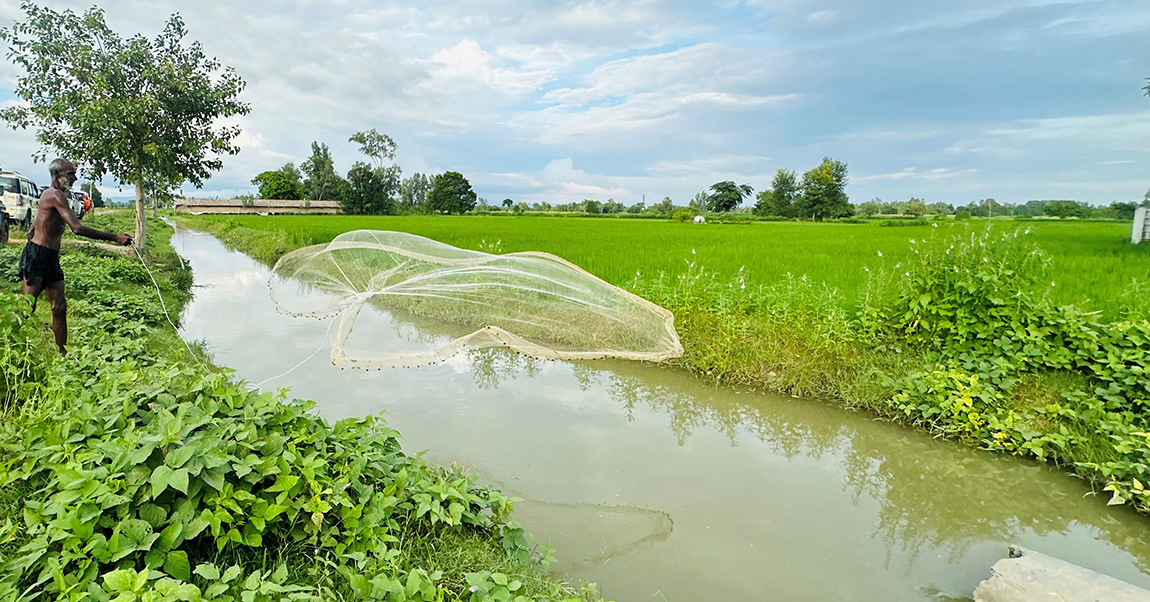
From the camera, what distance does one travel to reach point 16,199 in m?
14.3

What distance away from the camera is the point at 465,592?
2408 millimetres

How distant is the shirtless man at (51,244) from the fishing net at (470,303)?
73.0 inches

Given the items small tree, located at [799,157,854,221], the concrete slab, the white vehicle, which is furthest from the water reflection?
small tree, located at [799,157,854,221]

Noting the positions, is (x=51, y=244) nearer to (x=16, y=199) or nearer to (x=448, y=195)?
(x=16, y=199)

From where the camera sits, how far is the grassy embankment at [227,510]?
6.55ft

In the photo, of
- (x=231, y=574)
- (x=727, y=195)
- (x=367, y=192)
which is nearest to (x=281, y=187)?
(x=367, y=192)

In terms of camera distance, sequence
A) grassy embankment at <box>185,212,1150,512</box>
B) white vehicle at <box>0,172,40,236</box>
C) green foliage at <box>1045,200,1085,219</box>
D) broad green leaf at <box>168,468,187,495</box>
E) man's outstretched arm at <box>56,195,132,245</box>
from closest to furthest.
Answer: broad green leaf at <box>168,468,187,495</box> → grassy embankment at <box>185,212,1150,512</box> → man's outstretched arm at <box>56,195,132,245</box> → white vehicle at <box>0,172,40,236</box> → green foliage at <box>1045,200,1085,219</box>

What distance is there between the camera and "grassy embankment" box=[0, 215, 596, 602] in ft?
6.55

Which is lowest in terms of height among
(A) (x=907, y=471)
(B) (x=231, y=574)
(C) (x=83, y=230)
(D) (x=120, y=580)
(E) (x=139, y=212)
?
(A) (x=907, y=471)

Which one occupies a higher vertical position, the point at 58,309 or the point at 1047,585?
the point at 58,309

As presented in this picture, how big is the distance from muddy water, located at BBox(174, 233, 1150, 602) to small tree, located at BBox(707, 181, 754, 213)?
50770 millimetres

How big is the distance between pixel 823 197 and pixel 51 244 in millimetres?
47617

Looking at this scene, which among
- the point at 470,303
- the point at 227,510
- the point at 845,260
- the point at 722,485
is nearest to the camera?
the point at 227,510

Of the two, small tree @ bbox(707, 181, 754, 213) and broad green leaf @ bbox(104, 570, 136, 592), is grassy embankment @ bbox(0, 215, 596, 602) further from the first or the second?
small tree @ bbox(707, 181, 754, 213)
